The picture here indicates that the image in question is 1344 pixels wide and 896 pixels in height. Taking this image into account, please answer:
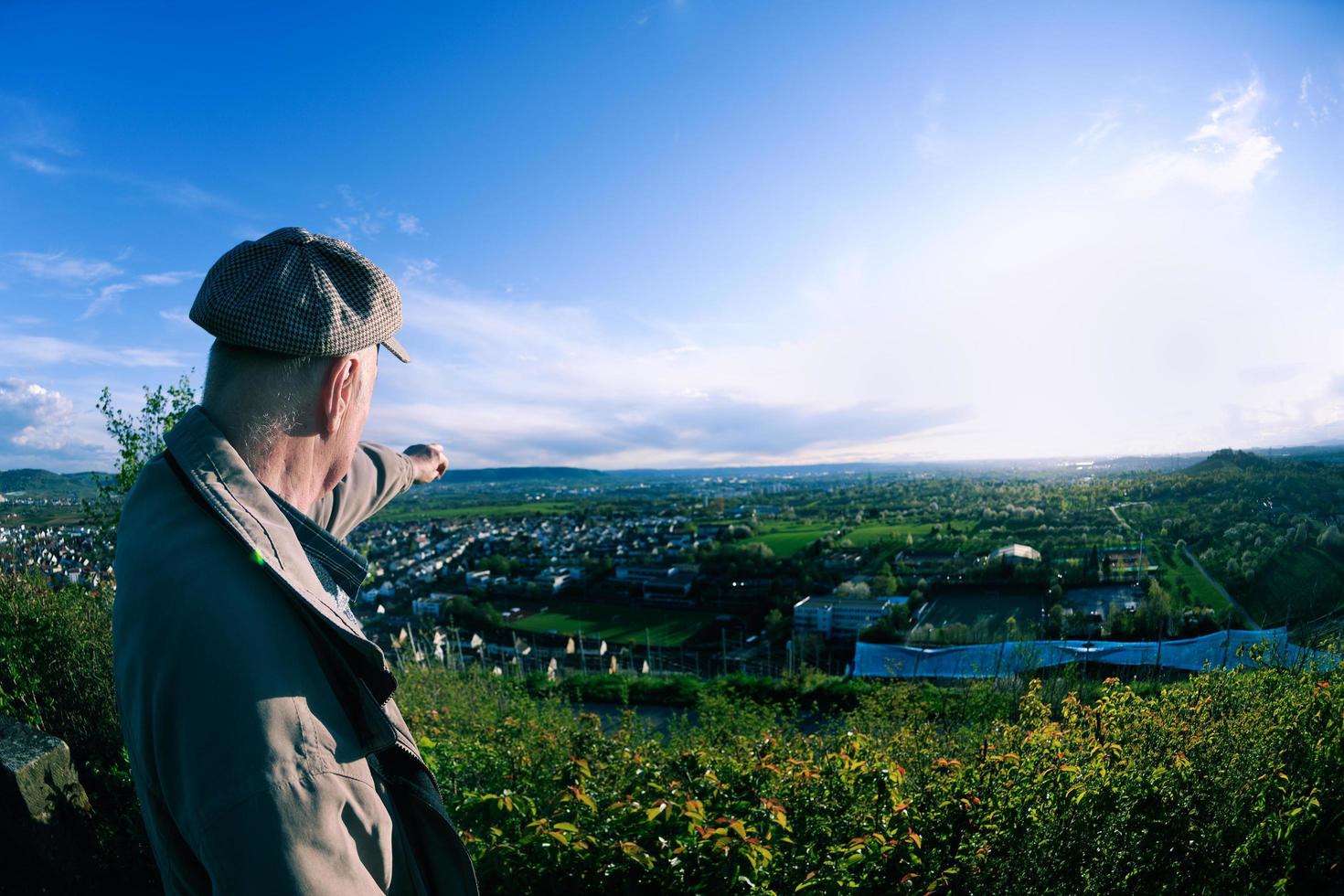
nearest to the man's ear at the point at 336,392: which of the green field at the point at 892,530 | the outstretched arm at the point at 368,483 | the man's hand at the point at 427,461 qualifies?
the outstretched arm at the point at 368,483

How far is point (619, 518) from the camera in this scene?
2085 inches

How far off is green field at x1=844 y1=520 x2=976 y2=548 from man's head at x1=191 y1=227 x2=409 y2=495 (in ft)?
64.8

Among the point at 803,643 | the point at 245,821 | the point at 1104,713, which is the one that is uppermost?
the point at 245,821

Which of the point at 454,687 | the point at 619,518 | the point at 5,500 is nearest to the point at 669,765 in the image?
the point at 454,687

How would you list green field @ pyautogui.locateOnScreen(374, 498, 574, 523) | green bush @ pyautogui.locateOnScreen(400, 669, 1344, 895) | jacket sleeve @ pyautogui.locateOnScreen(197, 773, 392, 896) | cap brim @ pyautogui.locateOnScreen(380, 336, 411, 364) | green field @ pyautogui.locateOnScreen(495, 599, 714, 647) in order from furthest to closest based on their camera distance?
green field @ pyautogui.locateOnScreen(374, 498, 574, 523) < green field @ pyautogui.locateOnScreen(495, 599, 714, 647) < green bush @ pyautogui.locateOnScreen(400, 669, 1344, 895) < cap brim @ pyautogui.locateOnScreen(380, 336, 411, 364) < jacket sleeve @ pyautogui.locateOnScreen(197, 773, 392, 896)

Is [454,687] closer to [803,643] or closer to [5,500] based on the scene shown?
[5,500]

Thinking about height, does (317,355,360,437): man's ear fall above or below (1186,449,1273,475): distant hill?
above

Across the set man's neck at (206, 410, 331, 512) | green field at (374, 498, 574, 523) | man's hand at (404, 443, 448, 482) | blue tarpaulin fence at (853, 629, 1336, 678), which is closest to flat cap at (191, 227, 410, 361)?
man's neck at (206, 410, 331, 512)

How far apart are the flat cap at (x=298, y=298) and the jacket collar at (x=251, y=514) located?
0.19m

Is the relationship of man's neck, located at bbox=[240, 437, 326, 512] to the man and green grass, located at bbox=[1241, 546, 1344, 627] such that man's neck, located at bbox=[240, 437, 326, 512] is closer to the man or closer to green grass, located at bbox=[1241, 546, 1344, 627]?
the man

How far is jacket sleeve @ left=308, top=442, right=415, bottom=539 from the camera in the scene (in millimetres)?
2039

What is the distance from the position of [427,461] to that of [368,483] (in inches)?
22.2

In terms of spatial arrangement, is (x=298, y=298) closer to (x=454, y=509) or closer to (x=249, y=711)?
(x=249, y=711)

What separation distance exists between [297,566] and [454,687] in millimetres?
8312
